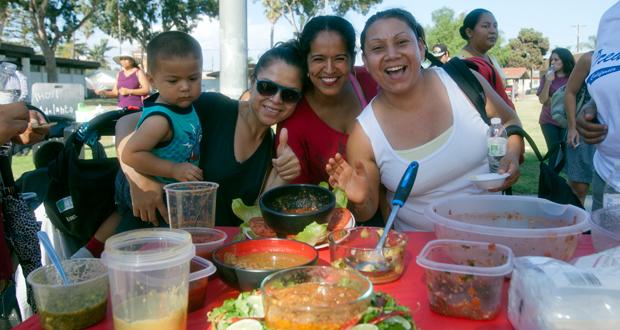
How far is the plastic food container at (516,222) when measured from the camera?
1.58 metres

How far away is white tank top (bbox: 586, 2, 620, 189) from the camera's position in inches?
95.3

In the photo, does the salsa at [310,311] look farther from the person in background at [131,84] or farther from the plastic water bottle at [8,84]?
the person in background at [131,84]

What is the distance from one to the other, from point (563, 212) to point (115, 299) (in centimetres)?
167

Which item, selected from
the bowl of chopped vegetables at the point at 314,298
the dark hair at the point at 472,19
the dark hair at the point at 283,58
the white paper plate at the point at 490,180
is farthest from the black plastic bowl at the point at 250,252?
the dark hair at the point at 472,19

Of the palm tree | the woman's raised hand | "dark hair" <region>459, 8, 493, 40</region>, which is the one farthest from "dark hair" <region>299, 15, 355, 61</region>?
the palm tree

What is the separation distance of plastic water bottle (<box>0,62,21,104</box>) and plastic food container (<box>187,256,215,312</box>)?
1.52 metres

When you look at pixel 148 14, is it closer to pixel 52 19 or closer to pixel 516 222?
pixel 52 19

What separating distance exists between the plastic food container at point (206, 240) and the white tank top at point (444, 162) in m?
1.05

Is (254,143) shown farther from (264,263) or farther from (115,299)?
(115,299)

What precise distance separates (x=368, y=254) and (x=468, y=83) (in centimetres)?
136

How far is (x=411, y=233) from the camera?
7.40 feet

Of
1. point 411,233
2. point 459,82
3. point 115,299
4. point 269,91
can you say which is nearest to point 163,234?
point 115,299

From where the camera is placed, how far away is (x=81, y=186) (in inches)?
112

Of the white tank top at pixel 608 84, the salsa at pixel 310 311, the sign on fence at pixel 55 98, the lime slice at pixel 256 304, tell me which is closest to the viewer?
the salsa at pixel 310 311
